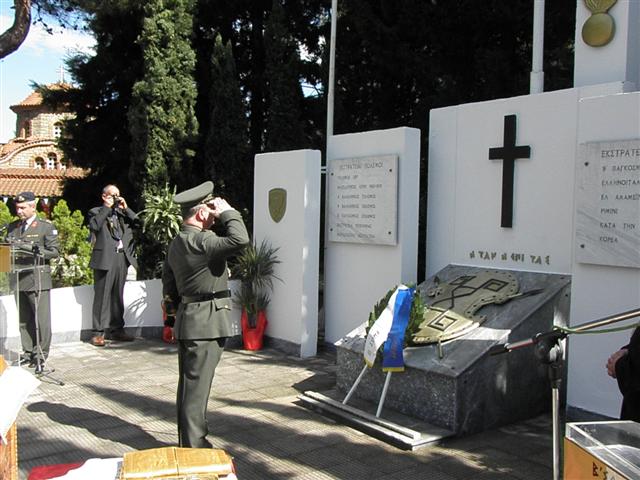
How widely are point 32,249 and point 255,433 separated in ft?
10.0

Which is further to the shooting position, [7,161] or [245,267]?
[7,161]

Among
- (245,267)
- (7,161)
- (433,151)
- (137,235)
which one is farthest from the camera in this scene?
(7,161)

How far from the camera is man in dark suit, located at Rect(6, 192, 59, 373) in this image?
21.8 ft

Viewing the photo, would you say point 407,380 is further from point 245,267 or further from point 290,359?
point 245,267

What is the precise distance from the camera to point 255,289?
8.06 m

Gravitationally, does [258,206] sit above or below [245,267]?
above

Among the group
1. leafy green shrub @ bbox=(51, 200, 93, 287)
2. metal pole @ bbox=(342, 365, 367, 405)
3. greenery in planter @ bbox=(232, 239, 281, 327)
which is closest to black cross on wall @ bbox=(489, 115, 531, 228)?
metal pole @ bbox=(342, 365, 367, 405)

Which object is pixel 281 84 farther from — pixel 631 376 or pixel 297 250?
pixel 631 376

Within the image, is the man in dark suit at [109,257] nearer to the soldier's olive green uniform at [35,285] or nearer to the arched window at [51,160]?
the soldier's olive green uniform at [35,285]

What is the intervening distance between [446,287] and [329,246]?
2.16 m

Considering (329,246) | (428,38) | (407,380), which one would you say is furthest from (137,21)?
(407,380)

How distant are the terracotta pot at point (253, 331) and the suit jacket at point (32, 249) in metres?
2.33

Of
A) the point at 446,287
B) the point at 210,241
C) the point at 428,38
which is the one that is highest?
the point at 428,38

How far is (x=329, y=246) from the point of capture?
789cm
